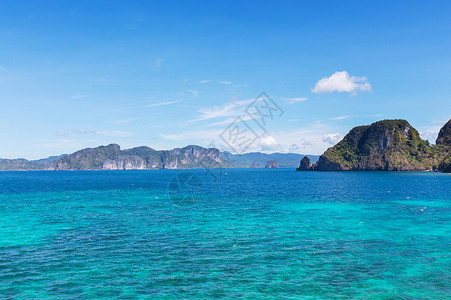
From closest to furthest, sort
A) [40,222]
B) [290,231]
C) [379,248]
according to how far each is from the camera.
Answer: [379,248]
[290,231]
[40,222]

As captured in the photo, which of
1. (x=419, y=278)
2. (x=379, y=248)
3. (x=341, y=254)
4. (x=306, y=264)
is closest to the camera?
(x=419, y=278)

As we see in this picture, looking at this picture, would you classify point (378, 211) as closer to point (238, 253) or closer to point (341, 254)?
point (341, 254)

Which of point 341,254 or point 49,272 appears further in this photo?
point 341,254

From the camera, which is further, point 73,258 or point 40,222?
point 40,222

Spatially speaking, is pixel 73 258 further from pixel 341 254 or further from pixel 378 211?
pixel 378 211

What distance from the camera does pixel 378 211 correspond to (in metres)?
71.3

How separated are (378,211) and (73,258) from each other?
65.3m

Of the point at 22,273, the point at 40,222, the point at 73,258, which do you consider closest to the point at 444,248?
the point at 73,258

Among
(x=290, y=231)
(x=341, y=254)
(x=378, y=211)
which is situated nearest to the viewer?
(x=341, y=254)

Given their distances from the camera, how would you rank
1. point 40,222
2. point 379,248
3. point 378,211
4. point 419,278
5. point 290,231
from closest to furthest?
point 419,278 < point 379,248 < point 290,231 < point 40,222 < point 378,211

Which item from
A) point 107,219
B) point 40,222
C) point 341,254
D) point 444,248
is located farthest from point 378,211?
point 40,222

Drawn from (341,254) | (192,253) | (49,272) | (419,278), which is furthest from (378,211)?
(49,272)

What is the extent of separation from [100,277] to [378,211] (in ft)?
211

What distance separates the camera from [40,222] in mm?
57625
